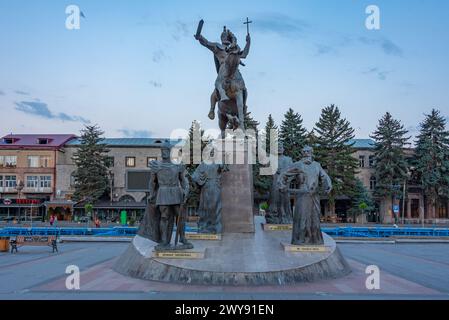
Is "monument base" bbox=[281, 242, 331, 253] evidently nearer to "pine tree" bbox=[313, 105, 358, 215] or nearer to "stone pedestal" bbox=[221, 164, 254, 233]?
"stone pedestal" bbox=[221, 164, 254, 233]

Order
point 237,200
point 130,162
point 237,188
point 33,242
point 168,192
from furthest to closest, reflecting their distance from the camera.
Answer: point 130,162
point 33,242
point 237,188
point 237,200
point 168,192

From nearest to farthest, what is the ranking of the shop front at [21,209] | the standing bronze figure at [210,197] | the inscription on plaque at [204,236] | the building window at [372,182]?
1. the inscription on plaque at [204,236]
2. the standing bronze figure at [210,197]
3. the shop front at [21,209]
4. the building window at [372,182]

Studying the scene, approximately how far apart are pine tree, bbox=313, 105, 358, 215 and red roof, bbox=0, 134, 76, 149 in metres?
36.7

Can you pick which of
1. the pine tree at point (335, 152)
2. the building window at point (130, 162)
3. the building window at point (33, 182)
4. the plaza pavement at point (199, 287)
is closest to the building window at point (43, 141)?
the building window at point (33, 182)

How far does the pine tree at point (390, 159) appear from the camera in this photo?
51.6 m

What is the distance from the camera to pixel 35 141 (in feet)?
201

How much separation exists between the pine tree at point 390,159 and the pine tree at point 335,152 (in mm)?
3895

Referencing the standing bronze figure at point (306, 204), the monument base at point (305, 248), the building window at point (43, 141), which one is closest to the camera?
the monument base at point (305, 248)

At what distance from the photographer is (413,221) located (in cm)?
5191

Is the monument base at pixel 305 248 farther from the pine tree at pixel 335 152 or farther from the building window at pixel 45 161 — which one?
the building window at pixel 45 161

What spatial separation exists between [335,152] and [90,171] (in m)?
31.3

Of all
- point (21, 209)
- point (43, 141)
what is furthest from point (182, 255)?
point (43, 141)

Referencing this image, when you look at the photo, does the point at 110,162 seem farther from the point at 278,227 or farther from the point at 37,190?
the point at 278,227

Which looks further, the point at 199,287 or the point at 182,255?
the point at 182,255
